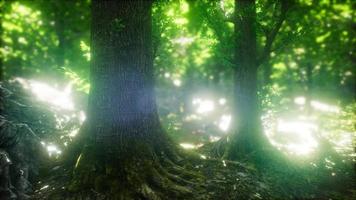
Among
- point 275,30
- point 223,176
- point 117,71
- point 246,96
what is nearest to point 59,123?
point 117,71

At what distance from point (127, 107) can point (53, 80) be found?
68.1ft

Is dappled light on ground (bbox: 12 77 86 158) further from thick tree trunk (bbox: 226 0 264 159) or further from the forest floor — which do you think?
thick tree trunk (bbox: 226 0 264 159)

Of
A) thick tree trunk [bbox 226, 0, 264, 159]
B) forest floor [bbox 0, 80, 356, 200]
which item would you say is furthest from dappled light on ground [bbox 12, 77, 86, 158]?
thick tree trunk [bbox 226, 0, 264, 159]

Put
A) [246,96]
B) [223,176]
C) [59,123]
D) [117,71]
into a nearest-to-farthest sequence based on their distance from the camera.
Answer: [117,71], [223,176], [246,96], [59,123]

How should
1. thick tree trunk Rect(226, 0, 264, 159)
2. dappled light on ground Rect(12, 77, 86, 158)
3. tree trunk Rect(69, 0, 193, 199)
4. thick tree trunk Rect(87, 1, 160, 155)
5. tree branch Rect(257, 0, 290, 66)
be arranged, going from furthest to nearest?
thick tree trunk Rect(226, 0, 264, 159) < tree branch Rect(257, 0, 290, 66) < dappled light on ground Rect(12, 77, 86, 158) < thick tree trunk Rect(87, 1, 160, 155) < tree trunk Rect(69, 0, 193, 199)

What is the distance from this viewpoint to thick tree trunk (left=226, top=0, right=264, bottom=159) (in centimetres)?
1023

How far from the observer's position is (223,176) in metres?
7.86

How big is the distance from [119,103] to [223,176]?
119 inches

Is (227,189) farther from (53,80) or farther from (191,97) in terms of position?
(191,97)

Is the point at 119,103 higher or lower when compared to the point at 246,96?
lower

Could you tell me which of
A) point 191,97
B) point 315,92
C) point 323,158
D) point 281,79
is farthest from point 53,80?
point 315,92

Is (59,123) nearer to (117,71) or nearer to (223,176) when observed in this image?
(117,71)

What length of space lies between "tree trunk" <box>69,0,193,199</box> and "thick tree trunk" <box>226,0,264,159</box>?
366cm

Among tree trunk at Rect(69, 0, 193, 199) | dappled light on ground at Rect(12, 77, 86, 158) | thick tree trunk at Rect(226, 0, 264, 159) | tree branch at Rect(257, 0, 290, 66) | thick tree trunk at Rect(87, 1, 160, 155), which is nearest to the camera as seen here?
tree trunk at Rect(69, 0, 193, 199)
